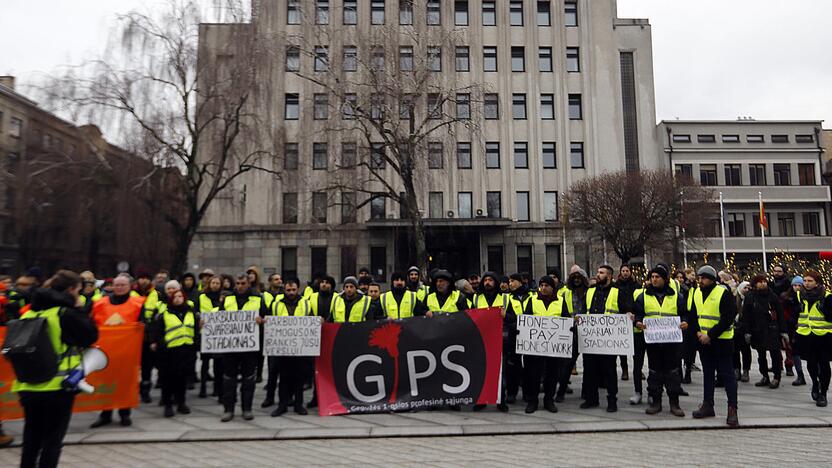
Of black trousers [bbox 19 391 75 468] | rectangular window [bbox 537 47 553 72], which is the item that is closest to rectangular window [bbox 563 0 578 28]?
rectangular window [bbox 537 47 553 72]

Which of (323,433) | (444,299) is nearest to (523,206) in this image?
(444,299)

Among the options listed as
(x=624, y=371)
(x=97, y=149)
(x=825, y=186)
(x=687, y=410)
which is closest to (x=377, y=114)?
(x=97, y=149)

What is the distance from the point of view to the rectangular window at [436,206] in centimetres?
3812

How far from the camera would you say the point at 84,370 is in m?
4.90

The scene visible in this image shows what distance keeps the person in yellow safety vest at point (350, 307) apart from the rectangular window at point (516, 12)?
36.5 meters

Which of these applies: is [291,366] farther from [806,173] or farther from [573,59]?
[806,173]

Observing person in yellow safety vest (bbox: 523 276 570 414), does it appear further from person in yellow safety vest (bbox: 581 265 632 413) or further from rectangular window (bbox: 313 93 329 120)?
rectangular window (bbox: 313 93 329 120)

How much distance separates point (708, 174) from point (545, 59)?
17285mm

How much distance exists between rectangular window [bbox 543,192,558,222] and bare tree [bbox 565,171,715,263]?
4.81 m

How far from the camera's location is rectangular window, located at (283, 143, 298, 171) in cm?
2281

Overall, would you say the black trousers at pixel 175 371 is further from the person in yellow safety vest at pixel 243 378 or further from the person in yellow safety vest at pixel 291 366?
the person in yellow safety vest at pixel 291 366

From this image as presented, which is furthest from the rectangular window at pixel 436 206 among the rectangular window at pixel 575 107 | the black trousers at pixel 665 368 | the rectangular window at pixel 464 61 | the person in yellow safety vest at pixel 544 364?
the black trousers at pixel 665 368

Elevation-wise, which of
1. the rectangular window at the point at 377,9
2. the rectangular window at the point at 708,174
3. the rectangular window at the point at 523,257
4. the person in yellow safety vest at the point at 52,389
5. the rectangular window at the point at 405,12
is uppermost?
the rectangular window at the point at 377,9

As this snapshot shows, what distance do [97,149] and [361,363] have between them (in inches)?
699
